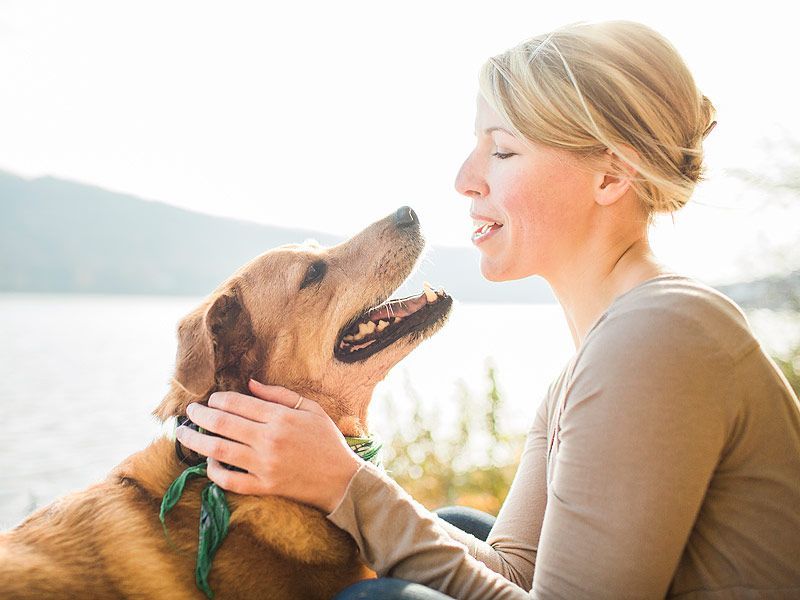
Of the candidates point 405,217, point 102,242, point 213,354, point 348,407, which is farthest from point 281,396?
point 102,242

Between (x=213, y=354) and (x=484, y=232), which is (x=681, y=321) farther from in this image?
(x=213, y=354)

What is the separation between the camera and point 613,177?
1831 mm

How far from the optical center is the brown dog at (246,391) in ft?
5.89

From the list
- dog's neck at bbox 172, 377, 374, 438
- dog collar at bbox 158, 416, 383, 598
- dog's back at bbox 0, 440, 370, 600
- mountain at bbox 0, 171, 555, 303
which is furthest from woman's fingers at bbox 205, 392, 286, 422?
mountain at bbox 0, 171, 555, 303

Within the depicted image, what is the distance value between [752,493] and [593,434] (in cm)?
38

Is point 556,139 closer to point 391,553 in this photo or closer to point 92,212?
point 391,553

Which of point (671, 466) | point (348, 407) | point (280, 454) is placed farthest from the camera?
point (348, 407)

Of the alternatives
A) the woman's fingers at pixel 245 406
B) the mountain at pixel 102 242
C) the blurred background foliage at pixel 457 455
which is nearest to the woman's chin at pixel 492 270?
the woman's fingers at pixel 245 406

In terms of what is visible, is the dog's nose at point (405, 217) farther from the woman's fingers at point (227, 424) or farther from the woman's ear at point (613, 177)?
the woman's fingers at point (227, 424)

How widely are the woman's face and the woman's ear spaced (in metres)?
0.03

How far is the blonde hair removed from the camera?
1741 mm

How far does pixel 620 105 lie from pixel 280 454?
4.11 feet

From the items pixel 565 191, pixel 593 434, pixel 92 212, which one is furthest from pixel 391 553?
pixel 92 212

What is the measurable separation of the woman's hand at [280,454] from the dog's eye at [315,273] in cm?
70
